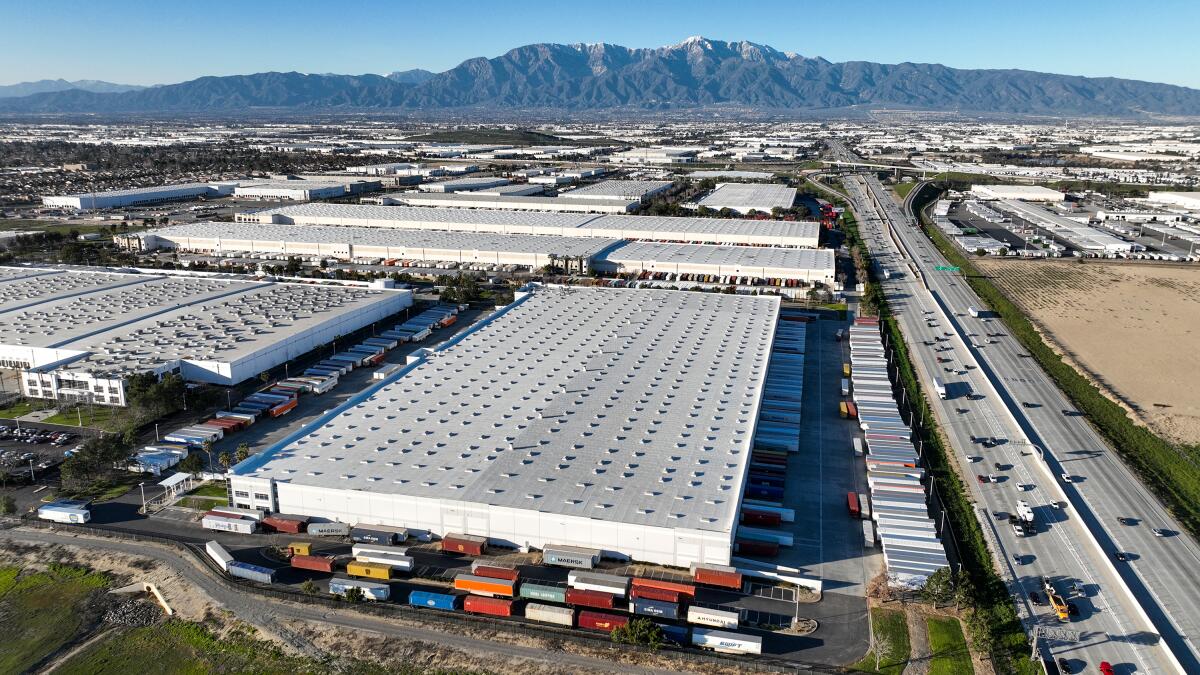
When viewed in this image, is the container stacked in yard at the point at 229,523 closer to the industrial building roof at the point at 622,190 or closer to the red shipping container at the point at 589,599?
the red shipping container at the point at 589,599

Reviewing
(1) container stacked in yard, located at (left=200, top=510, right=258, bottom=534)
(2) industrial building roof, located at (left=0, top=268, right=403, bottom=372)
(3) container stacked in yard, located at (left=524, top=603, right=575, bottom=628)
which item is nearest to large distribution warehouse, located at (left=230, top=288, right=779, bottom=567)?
(1) container stacked in yard, located at (left=200, top=510, right=258, bottom=534)

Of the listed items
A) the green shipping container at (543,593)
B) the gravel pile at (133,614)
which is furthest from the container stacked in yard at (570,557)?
the gravel pile at (133,614)

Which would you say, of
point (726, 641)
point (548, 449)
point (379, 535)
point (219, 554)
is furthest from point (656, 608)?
point (219, 554)

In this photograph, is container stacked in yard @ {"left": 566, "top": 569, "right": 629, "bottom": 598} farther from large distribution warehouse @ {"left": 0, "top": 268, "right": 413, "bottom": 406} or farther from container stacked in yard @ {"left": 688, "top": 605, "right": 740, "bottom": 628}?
large distribution warehouse @ {"left": 0, "top": 268, "right": 413, "bottom": 406}

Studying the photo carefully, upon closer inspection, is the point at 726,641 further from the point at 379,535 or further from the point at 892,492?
the point at 379,535

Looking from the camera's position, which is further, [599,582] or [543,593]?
[599,582]

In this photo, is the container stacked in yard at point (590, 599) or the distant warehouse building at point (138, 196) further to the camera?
the distant warehouse building at point (138, 196)
